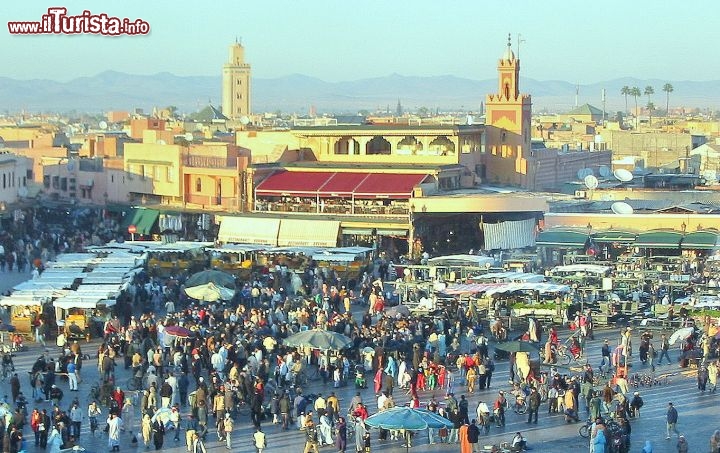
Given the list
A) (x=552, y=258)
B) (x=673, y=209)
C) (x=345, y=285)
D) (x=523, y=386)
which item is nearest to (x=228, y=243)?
(x=345, y=285)

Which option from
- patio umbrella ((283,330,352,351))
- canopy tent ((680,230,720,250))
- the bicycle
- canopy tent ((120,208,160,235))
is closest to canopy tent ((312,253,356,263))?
canopy tent ((680,230,720,250))

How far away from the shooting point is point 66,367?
25188 mm

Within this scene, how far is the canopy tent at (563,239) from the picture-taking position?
37906 mm

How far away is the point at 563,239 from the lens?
38.2 m

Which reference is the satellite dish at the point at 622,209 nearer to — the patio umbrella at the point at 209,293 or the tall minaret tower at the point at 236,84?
the patio umbrella at the point at 209,293

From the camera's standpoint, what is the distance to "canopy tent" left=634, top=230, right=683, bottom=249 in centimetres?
3722

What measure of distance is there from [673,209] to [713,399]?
16403 mm

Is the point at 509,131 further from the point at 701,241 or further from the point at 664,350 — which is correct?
the point at 664,350

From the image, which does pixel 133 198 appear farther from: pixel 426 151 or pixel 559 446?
pixel 559 446

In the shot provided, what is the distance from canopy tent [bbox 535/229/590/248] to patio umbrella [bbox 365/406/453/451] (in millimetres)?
18172

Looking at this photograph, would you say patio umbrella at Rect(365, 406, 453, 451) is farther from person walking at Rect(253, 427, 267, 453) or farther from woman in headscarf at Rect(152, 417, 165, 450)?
woman in headscarf at Rect(152, 417, 165, 450)

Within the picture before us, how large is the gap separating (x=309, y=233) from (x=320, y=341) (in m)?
17.4

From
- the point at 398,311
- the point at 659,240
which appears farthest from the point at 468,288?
the point at 659,240

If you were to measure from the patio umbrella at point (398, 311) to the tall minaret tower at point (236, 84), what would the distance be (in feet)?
390
